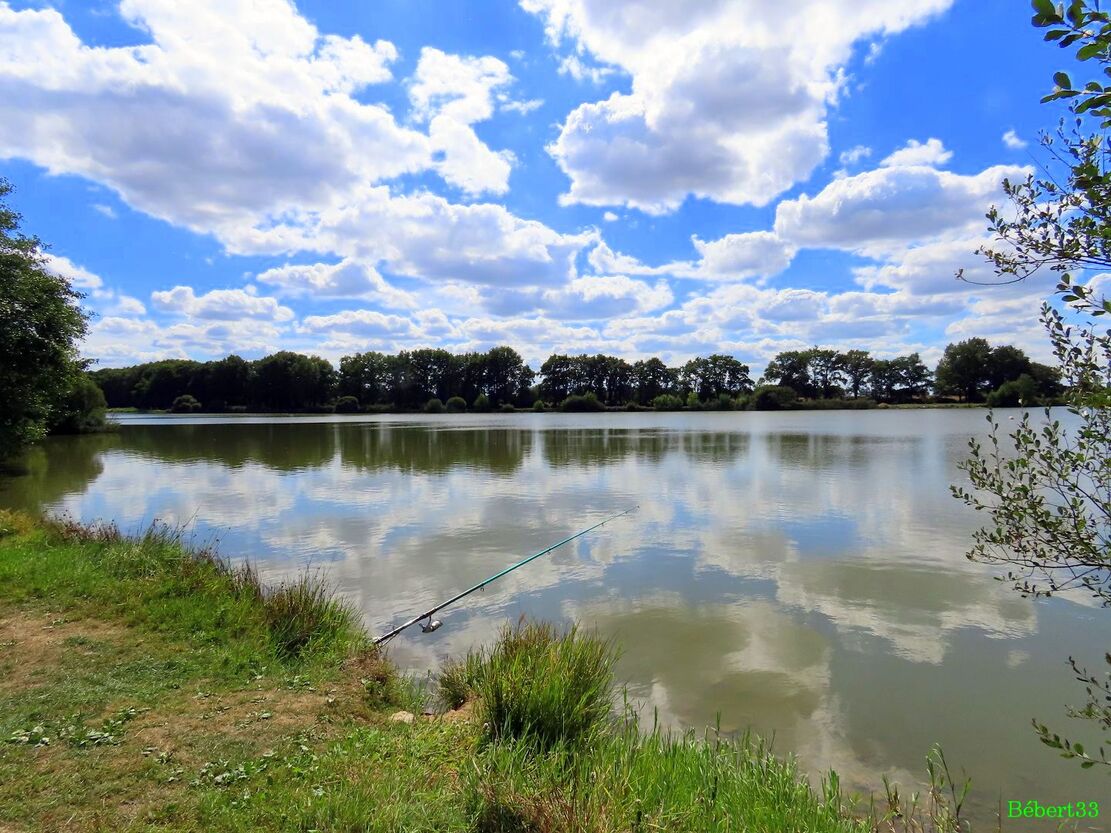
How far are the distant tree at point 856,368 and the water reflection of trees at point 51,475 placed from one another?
13079 cm

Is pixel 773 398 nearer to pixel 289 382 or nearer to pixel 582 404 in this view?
pixel 582 404

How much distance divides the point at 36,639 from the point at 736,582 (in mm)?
10461

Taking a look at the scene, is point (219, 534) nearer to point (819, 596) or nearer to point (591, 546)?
point (591, 546)

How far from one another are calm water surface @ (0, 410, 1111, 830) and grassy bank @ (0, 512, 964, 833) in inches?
55.9

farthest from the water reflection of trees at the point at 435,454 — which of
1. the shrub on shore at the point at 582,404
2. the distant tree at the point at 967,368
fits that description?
the distant tree at the point at 967,368

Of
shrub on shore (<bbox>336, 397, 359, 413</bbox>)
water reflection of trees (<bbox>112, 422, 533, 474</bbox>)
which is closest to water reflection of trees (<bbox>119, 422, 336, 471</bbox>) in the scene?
water reflection of trees (<bbox>112, 422, 533, 474</bbox>)

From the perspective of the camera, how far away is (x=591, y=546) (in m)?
13.9

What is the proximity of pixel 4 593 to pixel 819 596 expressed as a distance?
497 inches

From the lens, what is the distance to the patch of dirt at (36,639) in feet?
19.0

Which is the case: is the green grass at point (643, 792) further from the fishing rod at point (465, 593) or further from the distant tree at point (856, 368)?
the distant tree at point (856, 368)

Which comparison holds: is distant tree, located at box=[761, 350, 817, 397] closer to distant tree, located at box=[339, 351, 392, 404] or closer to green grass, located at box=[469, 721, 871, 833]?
distant tree, located at box=[339, 351, 392, 404]

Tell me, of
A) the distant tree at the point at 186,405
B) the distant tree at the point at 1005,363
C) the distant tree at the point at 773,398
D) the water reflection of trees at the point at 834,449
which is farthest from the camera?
the distant tree at the point at 186,405

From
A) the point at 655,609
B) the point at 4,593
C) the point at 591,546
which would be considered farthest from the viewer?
the point at 591,546

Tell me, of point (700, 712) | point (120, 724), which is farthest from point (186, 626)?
point (700, 712)
